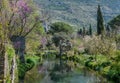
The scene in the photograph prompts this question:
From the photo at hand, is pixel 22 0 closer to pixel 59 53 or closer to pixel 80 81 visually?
pixel 80 81

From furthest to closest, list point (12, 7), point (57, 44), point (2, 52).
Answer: point (57, 44), point (12, 7), point (2, 52)

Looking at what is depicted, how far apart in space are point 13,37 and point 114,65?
591 inches

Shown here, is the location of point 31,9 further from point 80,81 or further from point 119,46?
point 119,46

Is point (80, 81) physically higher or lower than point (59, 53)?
higher

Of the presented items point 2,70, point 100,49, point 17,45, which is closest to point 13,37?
point 17,45

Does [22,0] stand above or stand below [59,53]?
above

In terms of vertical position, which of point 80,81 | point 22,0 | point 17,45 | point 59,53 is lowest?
point 59,53

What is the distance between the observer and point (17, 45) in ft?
179

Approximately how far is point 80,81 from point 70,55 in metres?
69.2

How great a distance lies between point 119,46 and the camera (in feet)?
275

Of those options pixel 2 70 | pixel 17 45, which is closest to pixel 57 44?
pixel 17 45

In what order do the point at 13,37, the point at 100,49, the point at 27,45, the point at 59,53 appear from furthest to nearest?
the point at 59,53 → the point at 100,49 → the point at 27,45 → the point at 13,37

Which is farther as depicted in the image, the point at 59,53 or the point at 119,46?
the point at 59,53

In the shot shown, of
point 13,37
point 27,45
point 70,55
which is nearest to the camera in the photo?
point 13,37
